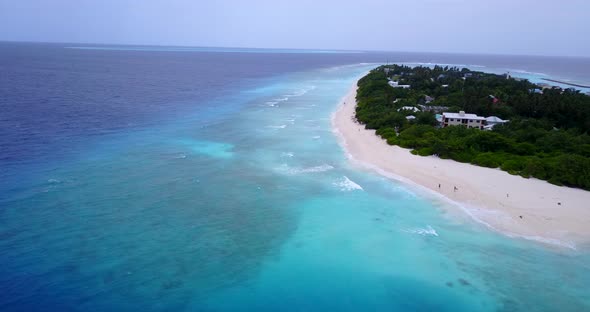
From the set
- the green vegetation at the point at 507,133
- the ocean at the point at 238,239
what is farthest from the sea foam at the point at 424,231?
the green vegetation at the point at 507,133

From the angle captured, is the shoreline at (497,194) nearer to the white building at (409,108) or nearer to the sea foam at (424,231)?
the sea foam at (424,231)

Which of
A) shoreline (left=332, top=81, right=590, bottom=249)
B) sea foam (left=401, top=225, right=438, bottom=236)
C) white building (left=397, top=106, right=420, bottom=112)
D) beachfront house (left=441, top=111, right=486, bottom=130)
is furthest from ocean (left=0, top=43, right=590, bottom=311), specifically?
white building (left=397, top=106, right=420, bottom=112)

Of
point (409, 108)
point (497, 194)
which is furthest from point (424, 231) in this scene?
point (409, 108)

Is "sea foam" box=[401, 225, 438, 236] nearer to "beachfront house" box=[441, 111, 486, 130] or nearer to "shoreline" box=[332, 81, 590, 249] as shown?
"shoreline" box=[332, 81, 590, 249]

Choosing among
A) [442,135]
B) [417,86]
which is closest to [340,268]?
[442,135]

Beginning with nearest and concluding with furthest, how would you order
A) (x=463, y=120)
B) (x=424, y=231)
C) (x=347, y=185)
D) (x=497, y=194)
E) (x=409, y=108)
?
(x=424, y=231) → (x=497, y=194) → (x=347, y=185) → (x=463, y=120) → (x=409, y=108)

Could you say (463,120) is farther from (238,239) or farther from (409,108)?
(238,239)

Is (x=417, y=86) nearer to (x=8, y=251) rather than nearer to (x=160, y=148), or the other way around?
(x=160, y=148)
